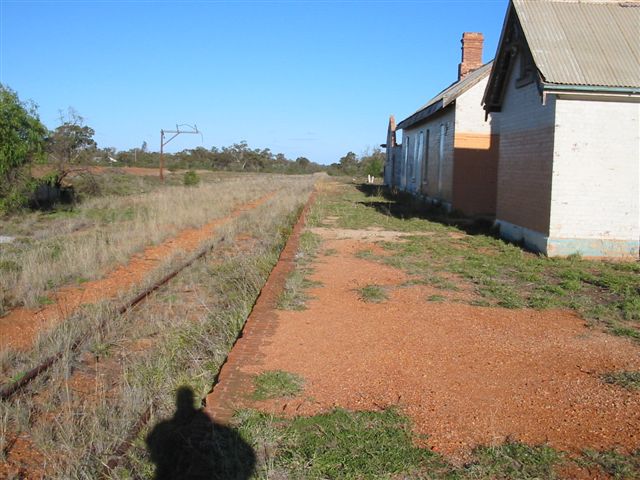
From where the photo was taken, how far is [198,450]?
13.0 ft

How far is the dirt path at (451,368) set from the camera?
4223 millimetres

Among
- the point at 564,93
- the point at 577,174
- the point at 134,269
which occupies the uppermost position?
the point at 564,93

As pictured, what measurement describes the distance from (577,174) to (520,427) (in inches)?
312

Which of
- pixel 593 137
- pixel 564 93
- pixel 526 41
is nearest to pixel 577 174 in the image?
pixel 593 137

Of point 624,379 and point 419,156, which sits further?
point 419,156

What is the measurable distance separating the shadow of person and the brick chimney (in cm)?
2241

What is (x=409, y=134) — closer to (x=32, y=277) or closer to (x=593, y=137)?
(x=593, y=137)

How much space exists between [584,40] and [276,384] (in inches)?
395

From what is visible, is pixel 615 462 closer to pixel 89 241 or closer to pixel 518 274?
pixel 518 274

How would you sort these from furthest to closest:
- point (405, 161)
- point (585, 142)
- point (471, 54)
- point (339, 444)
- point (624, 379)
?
point (405, 161), point (471, 54), point (585, 142), point (624, 379), point (339, 444)

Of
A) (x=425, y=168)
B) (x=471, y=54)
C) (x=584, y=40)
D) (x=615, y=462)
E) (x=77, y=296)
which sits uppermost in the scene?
(x=471, y=54)

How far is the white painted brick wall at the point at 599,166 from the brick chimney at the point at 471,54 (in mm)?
13989

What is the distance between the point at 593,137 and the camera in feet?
36.1

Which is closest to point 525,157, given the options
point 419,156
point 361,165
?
point 419,156
